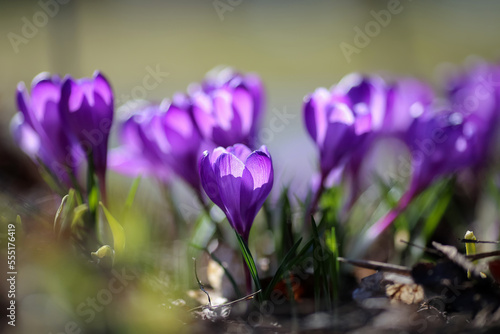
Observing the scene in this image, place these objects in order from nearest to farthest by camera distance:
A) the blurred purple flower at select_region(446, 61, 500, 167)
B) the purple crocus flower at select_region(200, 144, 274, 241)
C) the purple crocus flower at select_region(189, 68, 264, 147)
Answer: the purple crocus flower at select_region(200, 144, 274, 241) → the purple crocus flower at select_region(189, 68, 264, 147) → the blurred purple flower at select_region(446, 61, 500, 167)

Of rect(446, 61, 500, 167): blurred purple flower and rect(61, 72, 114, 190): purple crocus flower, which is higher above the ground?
rect(61, 72, 114, 190): purple crocus flower

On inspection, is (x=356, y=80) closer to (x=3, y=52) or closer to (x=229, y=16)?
(x=3, y=52)

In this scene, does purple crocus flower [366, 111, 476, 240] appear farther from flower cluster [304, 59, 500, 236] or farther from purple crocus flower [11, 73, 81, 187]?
purple crocus flower [11, 73, 81, 187]

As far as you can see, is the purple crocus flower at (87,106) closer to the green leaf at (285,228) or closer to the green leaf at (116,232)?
the green leaf at (116,232)

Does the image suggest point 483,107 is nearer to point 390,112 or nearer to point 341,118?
point 390,112

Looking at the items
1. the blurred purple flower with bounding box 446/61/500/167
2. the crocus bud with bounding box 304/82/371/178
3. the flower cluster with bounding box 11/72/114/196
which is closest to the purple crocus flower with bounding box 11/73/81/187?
the flower cluster with bounding box 11/72/114/196

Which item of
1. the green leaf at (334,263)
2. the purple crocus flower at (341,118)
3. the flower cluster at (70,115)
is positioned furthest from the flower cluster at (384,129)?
the flower cluster at (70,115)

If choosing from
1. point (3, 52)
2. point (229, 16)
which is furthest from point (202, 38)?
point (3, 52)
